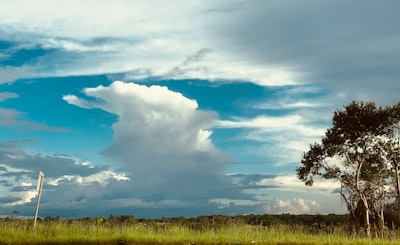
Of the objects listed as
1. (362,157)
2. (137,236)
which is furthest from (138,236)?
(362,157)

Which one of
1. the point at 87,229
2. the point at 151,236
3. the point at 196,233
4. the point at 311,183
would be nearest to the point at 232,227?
the point at 196,233

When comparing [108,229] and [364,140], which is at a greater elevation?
[364,140]

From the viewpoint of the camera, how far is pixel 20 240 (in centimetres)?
2300

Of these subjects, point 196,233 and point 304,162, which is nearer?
point 196,233

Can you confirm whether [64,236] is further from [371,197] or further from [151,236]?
[371,197]

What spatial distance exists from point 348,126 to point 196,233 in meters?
20.1

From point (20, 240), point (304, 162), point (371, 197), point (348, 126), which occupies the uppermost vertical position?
point (348, 126)

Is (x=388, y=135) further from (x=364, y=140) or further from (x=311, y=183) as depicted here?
(x=311, y=183)

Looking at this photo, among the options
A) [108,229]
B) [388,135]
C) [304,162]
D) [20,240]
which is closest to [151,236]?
[108,229]

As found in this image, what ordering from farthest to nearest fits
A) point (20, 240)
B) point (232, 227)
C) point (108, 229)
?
point (232, 227) < point (108, 229) < point (20, 240)

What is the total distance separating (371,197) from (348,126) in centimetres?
630

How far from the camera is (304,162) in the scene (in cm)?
→ 4231

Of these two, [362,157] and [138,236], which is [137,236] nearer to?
[138,236]

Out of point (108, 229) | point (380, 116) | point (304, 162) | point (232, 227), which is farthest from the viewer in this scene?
point (304, 162)
